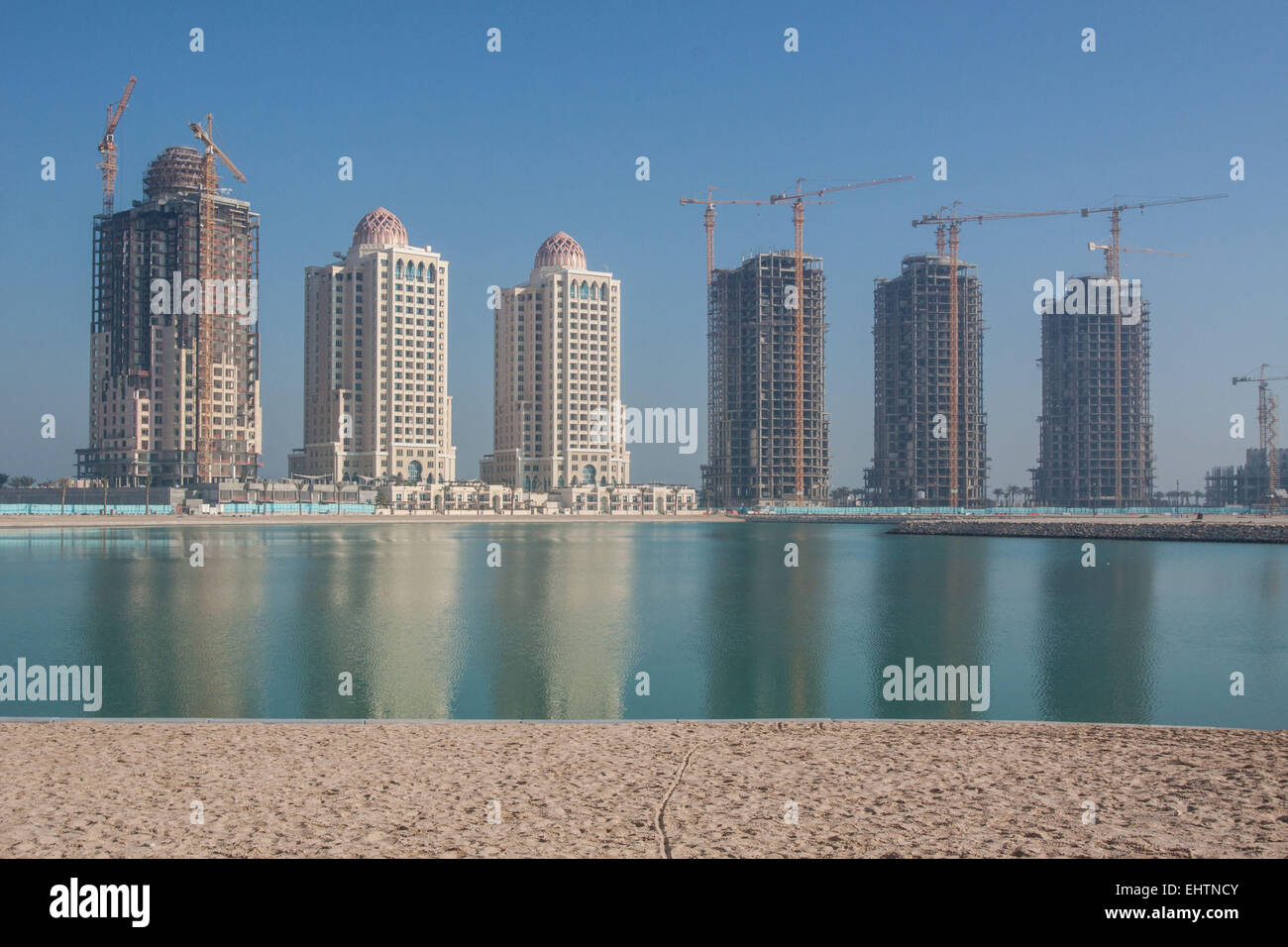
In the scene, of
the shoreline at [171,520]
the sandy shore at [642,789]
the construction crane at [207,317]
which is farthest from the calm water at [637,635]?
the construction crane at [207,317]

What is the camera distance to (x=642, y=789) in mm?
14883

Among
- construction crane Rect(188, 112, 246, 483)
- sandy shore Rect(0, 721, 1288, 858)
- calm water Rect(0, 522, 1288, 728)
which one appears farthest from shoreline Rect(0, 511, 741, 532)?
sandy shore Rect(0, 721, 1288, 858)

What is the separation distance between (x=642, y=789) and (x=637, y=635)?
29246mm

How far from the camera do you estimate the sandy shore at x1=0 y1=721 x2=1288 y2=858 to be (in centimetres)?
1230

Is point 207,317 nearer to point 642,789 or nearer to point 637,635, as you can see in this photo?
point 637,635

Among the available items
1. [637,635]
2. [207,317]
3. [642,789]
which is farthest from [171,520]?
[642,789]

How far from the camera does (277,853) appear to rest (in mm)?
11789

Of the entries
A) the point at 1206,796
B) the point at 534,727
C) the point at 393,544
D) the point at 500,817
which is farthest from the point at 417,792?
the point at 393,544

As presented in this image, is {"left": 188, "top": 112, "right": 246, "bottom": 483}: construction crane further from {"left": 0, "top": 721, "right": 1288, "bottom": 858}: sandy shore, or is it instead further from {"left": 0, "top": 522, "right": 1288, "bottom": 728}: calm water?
{"left": 0, "top": 721, "right": 1288, "bottom": 858}: sandy shore

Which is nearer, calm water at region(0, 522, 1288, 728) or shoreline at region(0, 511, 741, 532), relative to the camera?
calm water at region(0, 522, 1288, 728)

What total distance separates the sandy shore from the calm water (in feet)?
26.3
